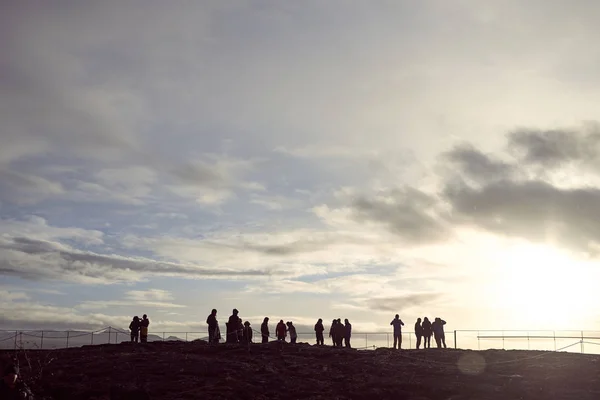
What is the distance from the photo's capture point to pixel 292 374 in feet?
119

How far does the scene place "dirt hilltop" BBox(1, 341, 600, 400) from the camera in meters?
32.7

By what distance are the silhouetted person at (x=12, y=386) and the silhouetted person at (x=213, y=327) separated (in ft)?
84.3

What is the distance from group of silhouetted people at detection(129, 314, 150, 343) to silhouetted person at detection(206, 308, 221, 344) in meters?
4.58

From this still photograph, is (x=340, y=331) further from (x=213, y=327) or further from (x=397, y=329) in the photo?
(x=213, y=327)

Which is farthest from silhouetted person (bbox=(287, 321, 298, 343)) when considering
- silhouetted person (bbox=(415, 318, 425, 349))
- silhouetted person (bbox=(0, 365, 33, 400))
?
silhouetted person (bbox=(0, 365, 33, 400))

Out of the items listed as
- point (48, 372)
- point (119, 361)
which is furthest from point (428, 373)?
point (48, 372)

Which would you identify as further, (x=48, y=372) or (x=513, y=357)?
(x=513, y=357)

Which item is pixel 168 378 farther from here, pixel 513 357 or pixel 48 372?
pixel 513 357

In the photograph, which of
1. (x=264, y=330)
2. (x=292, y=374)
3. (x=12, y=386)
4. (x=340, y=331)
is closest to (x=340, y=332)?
(x=340, y=331)

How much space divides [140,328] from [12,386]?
97.8 feet

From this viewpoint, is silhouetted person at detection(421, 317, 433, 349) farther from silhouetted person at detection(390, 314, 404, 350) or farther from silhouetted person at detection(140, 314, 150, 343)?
silhouetted person at detection(140, 314, 150, 343)

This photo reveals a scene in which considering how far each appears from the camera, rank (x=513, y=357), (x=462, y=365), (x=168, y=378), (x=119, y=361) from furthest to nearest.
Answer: (x=513, y=357)
(x=462, y=365)
(x=119, y=361)
(x=168, y=378)

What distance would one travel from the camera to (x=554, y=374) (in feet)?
125

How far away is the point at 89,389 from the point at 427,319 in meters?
25.1
